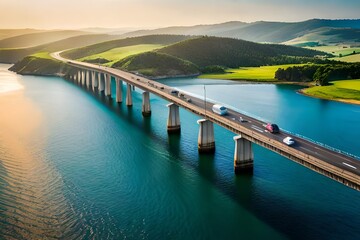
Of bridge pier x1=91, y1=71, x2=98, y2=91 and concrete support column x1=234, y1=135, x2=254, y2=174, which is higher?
bridge pier x1=91, y1=71, x2=98, y2=91

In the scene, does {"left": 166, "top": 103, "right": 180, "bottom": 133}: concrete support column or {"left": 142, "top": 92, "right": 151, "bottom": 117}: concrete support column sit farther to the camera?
{"left": 142, "top": 92, "right": 151, "bottom": 117}: concrete support column

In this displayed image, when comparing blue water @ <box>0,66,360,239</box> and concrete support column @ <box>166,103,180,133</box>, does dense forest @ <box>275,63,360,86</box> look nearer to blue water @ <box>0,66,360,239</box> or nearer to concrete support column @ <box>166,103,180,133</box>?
blue water @ <box>0,66,360,239</box>

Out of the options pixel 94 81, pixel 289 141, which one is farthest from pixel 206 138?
pixel 94 81

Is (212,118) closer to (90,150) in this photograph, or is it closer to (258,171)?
(258,171)

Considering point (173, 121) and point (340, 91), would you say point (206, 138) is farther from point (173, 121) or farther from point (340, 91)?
point (340, 91)

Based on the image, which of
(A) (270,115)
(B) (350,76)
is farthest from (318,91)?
(A) (270,115)

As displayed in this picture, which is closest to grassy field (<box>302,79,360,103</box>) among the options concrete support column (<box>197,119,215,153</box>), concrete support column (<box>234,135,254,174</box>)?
concrete support column (<box>197,119,215,153</box>)

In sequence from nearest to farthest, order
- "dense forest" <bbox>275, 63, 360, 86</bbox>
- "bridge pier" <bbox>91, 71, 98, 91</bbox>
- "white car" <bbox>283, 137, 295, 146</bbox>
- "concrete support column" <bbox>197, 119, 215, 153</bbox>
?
"white car" <bbox>283, 137, 295, 146</bbox>, "concrete support column" <bbox>197, 119, 215, 153</bbox>, "dense forest" <bbox>275, 63, 360, 86</bbox>, "bridge pier" <bbox>91, 71, 98, 91</bbox>
